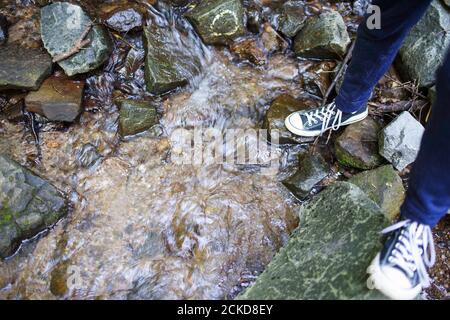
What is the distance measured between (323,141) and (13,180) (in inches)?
91.6

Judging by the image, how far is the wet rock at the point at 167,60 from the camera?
3275mm

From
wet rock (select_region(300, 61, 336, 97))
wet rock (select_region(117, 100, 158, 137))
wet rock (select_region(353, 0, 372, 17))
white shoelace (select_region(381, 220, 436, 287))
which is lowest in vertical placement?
wet rock (select_region(117, 100, 158, 137))

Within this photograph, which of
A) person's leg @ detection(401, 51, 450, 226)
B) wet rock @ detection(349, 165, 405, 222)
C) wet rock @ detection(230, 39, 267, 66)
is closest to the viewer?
person's leg @ detection(401, 51, 450, 226)

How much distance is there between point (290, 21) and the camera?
357 cm

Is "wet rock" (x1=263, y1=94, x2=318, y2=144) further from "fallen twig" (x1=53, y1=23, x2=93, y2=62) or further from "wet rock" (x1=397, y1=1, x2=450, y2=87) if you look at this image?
"fallen twig" (x1=53, y1=23, x2=93, y2=62)

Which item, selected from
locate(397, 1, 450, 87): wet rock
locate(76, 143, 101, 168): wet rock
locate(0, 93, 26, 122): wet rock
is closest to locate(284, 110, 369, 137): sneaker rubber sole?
locate(397, 1, 450, 87): wet rock

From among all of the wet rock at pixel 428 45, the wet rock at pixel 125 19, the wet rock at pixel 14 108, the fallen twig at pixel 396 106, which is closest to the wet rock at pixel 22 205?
the wet rock at pixel 14 108

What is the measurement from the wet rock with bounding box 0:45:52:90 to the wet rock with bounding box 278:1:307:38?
201 centimetres

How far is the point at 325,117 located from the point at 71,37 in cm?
211

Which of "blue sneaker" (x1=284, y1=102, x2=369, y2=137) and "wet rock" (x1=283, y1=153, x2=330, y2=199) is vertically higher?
"blue sneaker" (x1=284, y1=102, x2=369, y2=137)

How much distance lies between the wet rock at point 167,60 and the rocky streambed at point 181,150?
0.04 ft

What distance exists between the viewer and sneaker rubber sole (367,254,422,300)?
1.89 metres

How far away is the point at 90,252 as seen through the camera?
270cm
